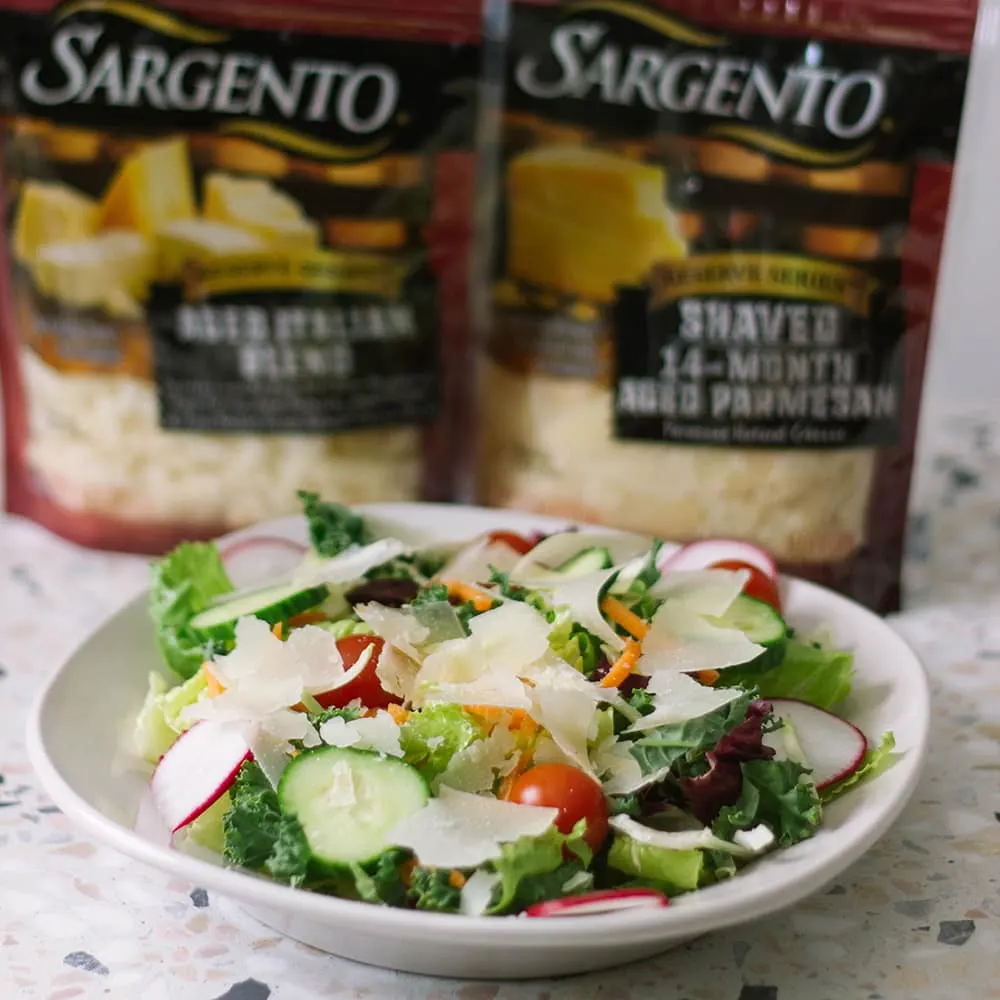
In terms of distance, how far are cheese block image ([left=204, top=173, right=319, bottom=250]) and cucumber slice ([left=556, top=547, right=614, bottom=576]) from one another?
1.51ft

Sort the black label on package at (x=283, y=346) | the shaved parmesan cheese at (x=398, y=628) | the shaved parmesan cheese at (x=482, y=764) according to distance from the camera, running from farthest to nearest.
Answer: the black label on package at (x=283, y=346) < the shaved parmesan cheese at (x=398, y=628) < the shaved parmesan cheese at (x=482, y=764)

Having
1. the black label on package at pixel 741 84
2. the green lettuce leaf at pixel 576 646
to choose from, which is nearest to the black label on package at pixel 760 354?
the black label on package at pixel 741 84

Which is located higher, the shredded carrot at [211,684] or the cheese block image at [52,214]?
the cheese block image at [52,214]

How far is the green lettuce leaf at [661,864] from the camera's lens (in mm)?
690

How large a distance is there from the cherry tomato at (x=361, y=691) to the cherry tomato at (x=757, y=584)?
0.97 feet

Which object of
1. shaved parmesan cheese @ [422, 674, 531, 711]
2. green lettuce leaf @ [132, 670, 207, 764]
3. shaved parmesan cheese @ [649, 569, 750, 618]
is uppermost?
shaved parmesan cheese @ [649, 569, 750, 618]

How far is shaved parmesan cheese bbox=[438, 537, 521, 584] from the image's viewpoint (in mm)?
981

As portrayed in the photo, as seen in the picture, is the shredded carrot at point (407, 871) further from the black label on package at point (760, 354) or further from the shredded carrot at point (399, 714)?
the black label on package at point (760, 354)

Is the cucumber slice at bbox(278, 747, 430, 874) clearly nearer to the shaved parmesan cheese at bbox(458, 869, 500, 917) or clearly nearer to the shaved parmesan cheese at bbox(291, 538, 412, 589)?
the shaved parmesan cheese at bbox(458, 869, 500, 917)

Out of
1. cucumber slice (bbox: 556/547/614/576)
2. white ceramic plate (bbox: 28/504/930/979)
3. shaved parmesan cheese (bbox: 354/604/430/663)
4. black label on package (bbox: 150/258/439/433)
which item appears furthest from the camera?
black label on package (bbox: 150/258/439/433)

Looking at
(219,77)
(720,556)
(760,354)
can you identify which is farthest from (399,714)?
(219,77)

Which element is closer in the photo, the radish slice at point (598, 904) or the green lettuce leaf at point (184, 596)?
the radish slice at point (598, 904)


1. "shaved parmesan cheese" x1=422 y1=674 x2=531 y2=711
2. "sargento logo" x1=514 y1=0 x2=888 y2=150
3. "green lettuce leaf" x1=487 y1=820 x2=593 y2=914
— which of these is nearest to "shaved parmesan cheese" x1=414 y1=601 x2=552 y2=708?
"shaved parmesan cheese" x1=422 y1=674 x2=531 y2=711

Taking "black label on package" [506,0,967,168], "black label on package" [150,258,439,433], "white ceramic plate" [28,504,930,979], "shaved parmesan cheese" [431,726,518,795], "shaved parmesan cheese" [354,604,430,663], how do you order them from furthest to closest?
"black label on package" [150,258,439,433], "black label on package" [506,0,967,168], "shaved parmesan cheese" [354,604,430,663], "shaved parmesan cheese" [431,726,518,795], "white ceramic plate" [28,504,930,979]
